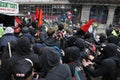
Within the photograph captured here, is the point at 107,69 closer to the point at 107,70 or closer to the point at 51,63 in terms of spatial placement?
the point at 107,70

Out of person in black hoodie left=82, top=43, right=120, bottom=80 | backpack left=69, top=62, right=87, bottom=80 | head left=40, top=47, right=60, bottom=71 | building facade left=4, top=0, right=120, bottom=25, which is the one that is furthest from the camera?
building facade left=4, top=0, right=120, bottom=25

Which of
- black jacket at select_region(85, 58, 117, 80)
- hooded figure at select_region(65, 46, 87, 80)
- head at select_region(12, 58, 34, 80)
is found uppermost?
head at select_region(12, 58, 34, 80)

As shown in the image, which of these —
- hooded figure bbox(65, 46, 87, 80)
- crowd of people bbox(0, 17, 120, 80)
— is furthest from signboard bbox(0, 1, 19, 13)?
hooded figure bbox(65, 46, 87, 80)

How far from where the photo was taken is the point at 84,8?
42250 mm

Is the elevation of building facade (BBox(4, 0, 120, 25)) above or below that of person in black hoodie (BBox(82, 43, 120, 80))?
below

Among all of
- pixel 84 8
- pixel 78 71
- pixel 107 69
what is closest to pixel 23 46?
pixel 78 71

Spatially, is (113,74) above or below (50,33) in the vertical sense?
below

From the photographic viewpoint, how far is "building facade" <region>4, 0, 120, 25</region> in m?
41.0

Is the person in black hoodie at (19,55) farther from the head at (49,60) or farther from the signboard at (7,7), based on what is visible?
the signboard at (7,7)

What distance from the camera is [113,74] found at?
4.69 metres

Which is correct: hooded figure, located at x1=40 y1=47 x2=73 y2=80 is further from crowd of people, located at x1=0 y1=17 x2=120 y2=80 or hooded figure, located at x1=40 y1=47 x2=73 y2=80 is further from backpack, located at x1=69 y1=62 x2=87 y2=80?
backpack, located at x1=69 y1=62 x2=87 y2=80

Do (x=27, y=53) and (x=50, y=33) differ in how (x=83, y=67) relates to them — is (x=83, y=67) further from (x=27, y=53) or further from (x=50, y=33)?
(x=50, y=33)

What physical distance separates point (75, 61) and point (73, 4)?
38.9m

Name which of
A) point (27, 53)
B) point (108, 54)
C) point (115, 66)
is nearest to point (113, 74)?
point (115, 66)
